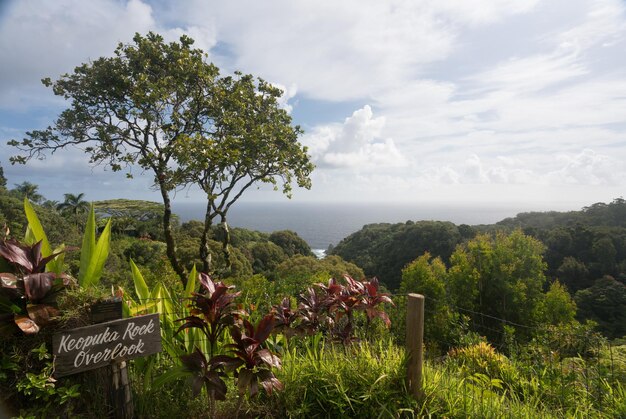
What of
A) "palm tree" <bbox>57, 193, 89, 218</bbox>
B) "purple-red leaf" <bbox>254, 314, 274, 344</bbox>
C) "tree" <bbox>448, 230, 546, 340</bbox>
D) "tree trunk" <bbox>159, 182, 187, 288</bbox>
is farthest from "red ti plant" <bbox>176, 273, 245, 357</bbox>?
"palm tree" <bbox>57, 193, 89, 218</bbox>

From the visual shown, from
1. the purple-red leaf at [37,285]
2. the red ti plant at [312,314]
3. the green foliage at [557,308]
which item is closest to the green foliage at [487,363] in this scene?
the red ti plant at [312,314]

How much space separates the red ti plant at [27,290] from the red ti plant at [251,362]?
0.95m

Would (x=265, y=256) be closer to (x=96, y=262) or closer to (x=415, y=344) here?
(x=96, y=262)

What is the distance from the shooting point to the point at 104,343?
5.74 ft

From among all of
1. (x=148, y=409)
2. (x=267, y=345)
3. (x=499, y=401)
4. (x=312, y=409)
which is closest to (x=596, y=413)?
(x=499, y=401)

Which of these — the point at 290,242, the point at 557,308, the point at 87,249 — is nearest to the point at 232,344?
the point at 87,249

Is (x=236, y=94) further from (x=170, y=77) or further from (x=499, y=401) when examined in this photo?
(x=499, y=401)

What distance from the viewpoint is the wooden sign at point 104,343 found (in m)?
1.68

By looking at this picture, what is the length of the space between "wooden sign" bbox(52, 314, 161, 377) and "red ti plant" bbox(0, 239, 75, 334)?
170 mm

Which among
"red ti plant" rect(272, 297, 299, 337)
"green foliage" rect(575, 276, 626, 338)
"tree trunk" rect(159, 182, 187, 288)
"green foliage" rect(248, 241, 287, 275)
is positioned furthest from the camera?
"green foliage" rect(248, 241, 287, 275)

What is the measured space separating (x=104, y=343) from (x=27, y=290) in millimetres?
492

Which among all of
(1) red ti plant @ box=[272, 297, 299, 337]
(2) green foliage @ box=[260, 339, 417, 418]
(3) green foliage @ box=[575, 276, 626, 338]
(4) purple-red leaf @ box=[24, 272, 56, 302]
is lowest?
(3) green foliage @ box=[575, 276, 626, 338]

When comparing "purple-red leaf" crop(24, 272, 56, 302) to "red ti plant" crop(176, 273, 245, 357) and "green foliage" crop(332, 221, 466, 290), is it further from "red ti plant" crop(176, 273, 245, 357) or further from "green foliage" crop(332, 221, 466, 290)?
"green foliage" crop(332, 221, 466, 290)

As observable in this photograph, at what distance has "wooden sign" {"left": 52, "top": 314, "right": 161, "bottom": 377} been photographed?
1.68m
